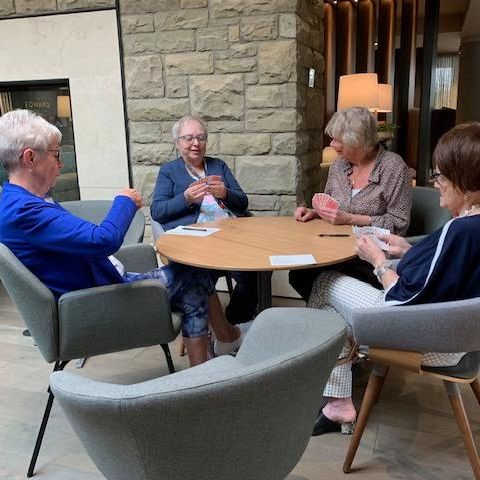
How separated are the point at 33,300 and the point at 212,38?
230 centimetres

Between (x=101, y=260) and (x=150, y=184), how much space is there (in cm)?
190

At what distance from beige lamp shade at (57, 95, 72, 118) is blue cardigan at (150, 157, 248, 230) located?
144 cm

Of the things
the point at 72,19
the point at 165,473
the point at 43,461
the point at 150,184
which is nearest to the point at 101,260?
the point at 43,461

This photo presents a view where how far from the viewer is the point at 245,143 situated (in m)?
3.46

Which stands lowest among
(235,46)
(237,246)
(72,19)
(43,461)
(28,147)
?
(43,461)

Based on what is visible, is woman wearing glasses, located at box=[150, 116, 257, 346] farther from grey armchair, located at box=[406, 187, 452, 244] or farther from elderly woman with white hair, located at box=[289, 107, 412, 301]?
grey armchair, located at box=[406, 187, 452, 244]

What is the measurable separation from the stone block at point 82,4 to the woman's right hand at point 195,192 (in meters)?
1.73

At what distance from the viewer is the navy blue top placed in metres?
1.52

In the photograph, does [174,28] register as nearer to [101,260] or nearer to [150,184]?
[150,184]

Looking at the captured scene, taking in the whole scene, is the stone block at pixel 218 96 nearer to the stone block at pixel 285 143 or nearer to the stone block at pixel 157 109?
the stone block at pixel 157 109

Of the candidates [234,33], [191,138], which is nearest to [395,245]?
[191,138]

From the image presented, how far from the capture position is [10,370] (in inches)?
107

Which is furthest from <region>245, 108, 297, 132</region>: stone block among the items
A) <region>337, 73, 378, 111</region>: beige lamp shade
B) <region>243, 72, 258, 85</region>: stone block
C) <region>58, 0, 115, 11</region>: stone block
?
<region>337, 73, 378, 111</region>: beige lamp shade

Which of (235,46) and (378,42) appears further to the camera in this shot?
(378,42)
